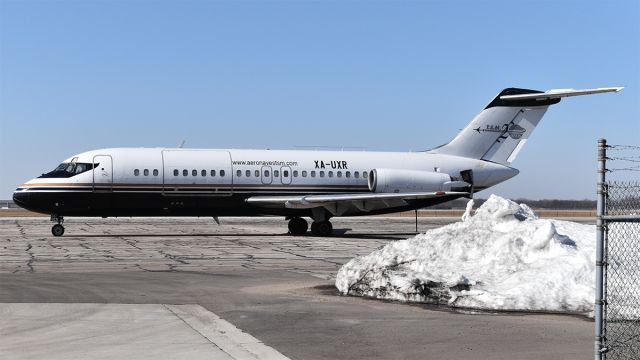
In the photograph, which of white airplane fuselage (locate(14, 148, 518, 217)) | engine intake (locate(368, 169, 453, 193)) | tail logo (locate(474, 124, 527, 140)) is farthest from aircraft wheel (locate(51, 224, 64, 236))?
tail logo (locate(474, 124, 527, 140))

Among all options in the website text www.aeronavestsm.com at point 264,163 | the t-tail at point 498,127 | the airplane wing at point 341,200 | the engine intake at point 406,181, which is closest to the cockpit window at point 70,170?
the website text www.aeronavestsm.com at point 264,163

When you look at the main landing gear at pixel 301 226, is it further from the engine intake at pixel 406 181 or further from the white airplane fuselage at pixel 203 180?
the engine intake at pixel 406 181

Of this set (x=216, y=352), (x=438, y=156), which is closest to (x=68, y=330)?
(x=216, y=352)

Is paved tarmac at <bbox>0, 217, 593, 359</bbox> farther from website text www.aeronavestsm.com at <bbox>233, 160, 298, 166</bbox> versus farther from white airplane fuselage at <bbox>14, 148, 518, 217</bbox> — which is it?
website text www.aeronavestsm.com at <bbox>233, 160, 298, 166</bbox>

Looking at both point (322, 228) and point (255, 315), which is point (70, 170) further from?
point (255, 315)

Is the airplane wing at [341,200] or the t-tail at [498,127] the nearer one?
the airplane wing at [341,200]

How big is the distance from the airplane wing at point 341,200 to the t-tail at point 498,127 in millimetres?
3684

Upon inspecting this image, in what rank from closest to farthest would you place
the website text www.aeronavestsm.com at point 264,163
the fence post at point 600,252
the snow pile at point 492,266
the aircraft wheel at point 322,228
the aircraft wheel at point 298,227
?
the fence post at point 600,252
the snow pile at point 492,266
the website text www.aeronavestsm.com at point 264,163
the aircraft wheel at point 322,228
the aircraft wheel at point 298,227

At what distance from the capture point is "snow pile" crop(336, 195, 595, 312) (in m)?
12.5

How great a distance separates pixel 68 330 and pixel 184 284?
541 cm

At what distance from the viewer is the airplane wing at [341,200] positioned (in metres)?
32.2

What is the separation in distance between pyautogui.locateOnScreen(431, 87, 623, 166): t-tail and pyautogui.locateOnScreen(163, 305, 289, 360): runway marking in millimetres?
25391

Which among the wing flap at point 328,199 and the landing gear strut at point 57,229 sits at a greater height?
the wing flap at point 328,199

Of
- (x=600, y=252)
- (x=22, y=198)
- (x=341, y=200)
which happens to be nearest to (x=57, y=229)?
(x=22, y=198)
